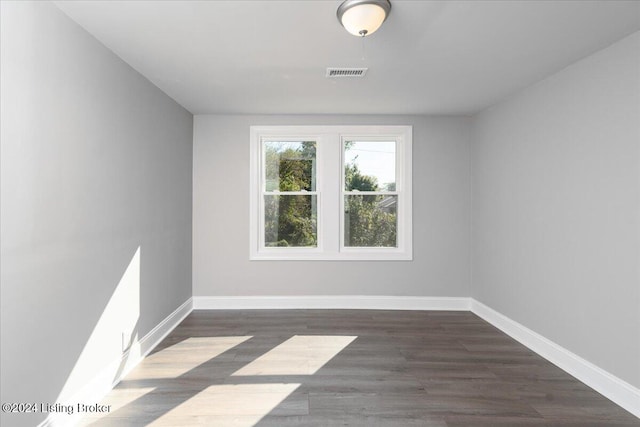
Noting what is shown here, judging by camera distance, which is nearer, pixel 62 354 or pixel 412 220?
pixel 62 354

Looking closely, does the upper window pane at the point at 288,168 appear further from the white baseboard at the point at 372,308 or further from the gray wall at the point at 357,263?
the white baseboard at the point at 372,308

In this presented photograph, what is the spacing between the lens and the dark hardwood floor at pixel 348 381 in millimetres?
2312

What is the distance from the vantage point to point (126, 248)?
291 centimetres

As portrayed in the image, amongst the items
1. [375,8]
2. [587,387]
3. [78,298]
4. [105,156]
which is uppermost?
[375,8]

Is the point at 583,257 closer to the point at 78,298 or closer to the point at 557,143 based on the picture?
the point at 557,143

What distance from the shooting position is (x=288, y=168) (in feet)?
15.9

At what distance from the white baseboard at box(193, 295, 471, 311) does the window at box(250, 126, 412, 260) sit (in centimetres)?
52

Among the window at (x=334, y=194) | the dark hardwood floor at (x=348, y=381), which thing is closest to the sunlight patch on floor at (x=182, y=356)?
the dark hardwood floor at (x=348, y=381)

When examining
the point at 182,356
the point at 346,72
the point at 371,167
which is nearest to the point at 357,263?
the point at 371,167

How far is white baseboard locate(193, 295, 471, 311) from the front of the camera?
470cm

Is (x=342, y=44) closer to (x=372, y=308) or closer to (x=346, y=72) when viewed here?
(x=346, y=72)

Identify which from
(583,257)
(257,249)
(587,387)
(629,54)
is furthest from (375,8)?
(257,249)

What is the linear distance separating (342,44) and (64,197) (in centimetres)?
207

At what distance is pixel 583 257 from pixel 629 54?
4.80 feet
